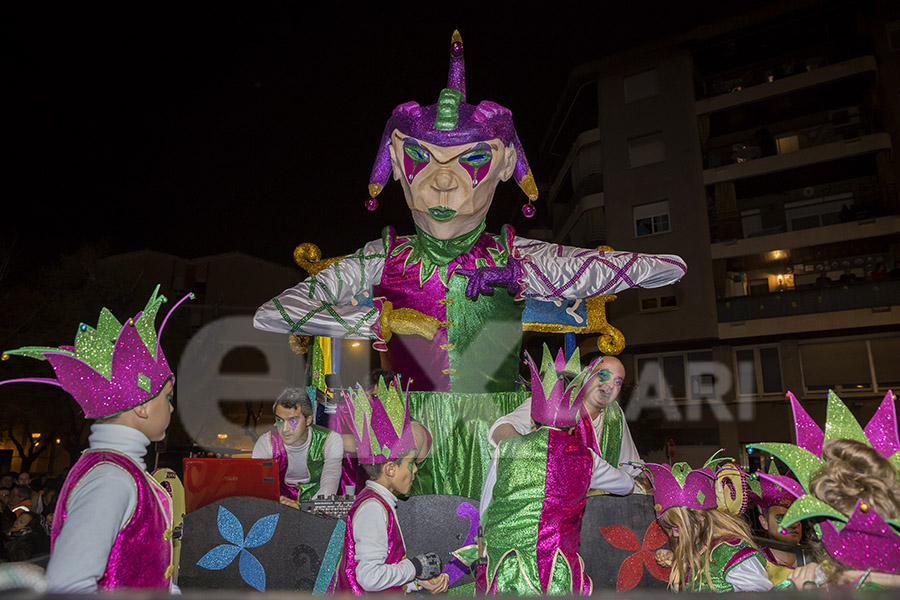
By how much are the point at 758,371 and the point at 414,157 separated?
559 inches

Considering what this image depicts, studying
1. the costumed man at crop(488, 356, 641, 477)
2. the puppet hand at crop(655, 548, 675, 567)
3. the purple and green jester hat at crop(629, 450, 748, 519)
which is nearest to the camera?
the purple and green jester hat at crop(629, 450, 748, 519)

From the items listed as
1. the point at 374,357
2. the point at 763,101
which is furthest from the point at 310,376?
the point at 763,101

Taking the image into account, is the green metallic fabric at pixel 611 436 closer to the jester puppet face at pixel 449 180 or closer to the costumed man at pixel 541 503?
the costumed man at pixel 541 503

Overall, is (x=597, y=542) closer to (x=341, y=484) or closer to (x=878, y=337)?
(x=341, y=484)

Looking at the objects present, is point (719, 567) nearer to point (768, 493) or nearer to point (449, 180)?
point (768, 493)

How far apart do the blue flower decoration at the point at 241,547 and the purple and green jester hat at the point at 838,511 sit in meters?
2.23

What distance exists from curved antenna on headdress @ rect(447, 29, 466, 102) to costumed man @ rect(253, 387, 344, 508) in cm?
215

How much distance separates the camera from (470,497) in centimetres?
349

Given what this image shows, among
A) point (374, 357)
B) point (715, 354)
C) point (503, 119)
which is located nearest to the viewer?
point (503, 119)

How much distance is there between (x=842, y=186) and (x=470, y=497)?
16.6 meters

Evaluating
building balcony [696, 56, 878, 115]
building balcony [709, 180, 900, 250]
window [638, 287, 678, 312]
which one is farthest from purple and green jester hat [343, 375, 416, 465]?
building balcony [696, 56, 878, 115]

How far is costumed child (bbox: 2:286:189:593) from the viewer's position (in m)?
1.68

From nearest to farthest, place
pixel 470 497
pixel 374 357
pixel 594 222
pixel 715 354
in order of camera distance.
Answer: pixel 470 497 < pixel 374 357 < pixel 715 354 < pixel 594 222

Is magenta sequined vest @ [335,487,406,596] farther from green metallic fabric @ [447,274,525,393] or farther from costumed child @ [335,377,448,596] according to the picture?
green metallic fabric @ [447,274,525,393]
